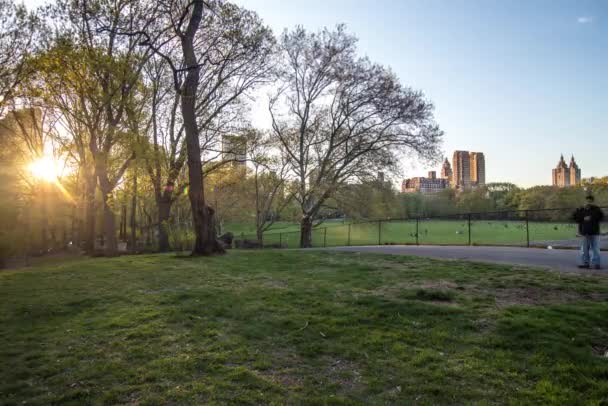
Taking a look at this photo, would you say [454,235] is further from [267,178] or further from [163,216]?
[163,216]

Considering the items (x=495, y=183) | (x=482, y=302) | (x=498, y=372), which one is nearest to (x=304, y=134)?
(x=482, y=302)

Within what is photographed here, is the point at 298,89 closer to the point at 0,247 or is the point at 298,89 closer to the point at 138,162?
the point at 138,162

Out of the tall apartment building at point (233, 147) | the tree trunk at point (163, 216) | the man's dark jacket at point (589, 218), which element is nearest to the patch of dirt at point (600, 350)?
the man's dark jacket at point (589, 218)

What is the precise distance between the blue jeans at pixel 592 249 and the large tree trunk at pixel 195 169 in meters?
10.6

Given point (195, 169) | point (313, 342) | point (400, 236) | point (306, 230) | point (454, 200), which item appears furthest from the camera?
point (454, 200)

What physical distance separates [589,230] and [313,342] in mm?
8178

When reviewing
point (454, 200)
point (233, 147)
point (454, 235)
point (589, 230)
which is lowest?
point (454, 235)

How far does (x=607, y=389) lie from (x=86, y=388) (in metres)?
4.37

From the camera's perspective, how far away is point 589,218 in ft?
29.7

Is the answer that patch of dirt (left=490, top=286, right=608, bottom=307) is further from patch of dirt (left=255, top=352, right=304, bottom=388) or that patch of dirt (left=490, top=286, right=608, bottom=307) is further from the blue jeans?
patch of dirt (left=255, top=352, right=304, bottom=388)

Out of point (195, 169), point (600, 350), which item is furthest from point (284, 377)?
point (195, 169)

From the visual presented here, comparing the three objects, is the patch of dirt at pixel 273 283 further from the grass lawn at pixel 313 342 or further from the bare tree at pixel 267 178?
the bare tree at pixel 267 178

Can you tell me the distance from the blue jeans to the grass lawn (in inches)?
72.1

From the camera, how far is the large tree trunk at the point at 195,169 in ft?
41.5
